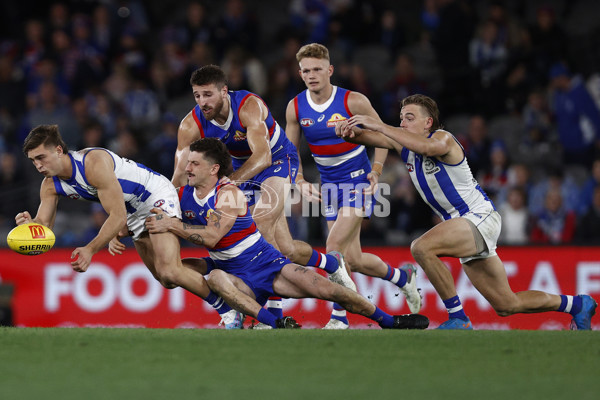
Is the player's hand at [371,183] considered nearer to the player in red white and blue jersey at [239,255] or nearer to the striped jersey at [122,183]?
the player in red white and blue jersey at [239,255]

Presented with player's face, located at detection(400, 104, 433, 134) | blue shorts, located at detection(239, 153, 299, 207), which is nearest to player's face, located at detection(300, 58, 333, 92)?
blue shorts, located at detection(239, 153, 299, 207)

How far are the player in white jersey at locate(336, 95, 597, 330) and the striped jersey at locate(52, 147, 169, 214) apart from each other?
1813 mm

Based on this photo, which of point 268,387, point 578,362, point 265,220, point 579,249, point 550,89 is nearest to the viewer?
point 268,387

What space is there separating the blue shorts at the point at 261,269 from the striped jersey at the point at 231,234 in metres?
0.05

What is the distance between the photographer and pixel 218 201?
7.86 metres

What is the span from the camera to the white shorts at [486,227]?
800cm

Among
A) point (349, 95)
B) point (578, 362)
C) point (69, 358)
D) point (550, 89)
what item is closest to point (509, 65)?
point (550, 89)

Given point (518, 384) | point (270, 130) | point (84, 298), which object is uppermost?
point (270, 130)

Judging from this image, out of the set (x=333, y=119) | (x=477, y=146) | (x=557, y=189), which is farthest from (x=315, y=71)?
(x=557, y=189)

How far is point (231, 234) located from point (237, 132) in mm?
1148

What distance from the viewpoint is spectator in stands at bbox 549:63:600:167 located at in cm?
1342

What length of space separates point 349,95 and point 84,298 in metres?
4.69

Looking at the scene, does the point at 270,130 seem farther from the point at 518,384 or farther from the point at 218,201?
the point at 518,384

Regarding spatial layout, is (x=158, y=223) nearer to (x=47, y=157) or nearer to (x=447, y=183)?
(x=47, y=157)
